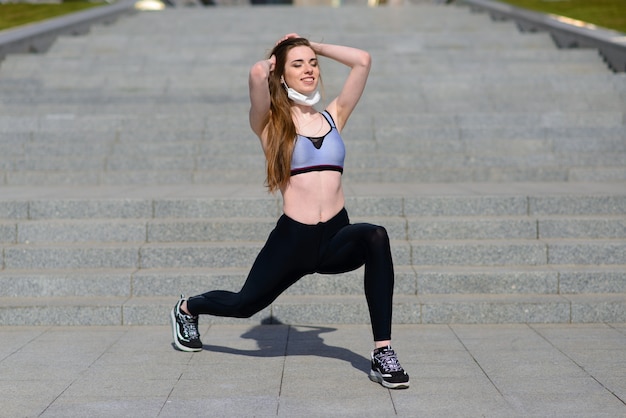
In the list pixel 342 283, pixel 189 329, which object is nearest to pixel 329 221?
pixel 189 329

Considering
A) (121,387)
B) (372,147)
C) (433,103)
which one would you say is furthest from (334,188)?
(433,103)

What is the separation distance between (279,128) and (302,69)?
1.27 feet

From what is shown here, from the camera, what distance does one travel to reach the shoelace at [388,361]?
5516 millimetres

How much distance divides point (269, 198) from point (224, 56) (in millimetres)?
8892

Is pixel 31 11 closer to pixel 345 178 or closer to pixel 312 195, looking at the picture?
pixel 345 178

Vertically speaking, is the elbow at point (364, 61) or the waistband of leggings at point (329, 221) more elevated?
the elbow at point (364, 61)

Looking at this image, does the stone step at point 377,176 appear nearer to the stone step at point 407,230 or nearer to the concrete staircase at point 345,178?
the concrete staircase at point 345,178

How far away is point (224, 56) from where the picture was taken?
1747cm

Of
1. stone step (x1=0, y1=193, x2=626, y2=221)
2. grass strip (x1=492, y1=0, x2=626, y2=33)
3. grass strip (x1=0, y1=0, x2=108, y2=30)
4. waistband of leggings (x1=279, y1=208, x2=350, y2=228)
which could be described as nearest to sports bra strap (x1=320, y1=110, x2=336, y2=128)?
waistband of leggings (x1=279, y1=208, x2=350, y2=228)

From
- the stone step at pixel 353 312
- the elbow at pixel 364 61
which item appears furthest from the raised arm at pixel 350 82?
the stone step at pixel 353 312

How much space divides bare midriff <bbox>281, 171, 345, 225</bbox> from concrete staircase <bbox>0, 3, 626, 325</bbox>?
6.60 ft

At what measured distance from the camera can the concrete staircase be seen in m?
7.92

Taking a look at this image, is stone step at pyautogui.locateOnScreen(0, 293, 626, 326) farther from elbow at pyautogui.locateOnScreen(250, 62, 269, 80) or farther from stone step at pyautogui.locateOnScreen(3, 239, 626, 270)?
elbow at pyautogui.locateOnScreen(250, 62, 269, 80)

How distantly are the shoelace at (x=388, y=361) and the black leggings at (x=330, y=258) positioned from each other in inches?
4.2
